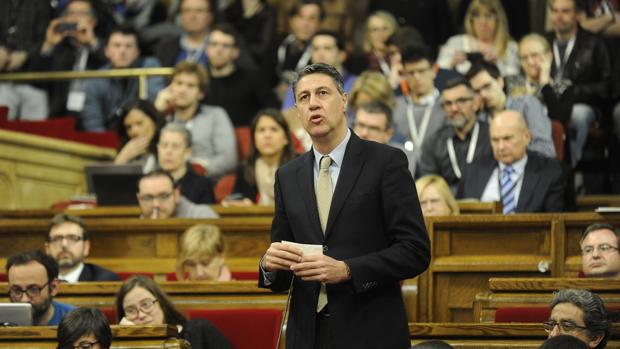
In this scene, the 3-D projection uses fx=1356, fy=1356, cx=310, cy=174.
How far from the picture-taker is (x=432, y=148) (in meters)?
8.34

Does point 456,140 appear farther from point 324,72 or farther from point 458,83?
point 324,72

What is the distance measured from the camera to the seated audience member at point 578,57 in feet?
29.5

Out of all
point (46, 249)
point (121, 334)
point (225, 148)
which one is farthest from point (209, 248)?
point (225, 148)

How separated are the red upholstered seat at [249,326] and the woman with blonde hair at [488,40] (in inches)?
149

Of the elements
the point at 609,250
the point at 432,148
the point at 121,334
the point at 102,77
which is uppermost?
the point at 102,77

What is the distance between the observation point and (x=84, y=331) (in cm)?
484

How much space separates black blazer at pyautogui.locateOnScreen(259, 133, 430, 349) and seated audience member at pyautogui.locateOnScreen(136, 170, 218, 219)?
343 cm

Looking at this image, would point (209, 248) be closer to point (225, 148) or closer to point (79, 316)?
point (79, 316)

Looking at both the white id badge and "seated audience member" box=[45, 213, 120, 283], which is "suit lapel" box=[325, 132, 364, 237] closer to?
"seated audience member" box=[45, 213, 120, 283]

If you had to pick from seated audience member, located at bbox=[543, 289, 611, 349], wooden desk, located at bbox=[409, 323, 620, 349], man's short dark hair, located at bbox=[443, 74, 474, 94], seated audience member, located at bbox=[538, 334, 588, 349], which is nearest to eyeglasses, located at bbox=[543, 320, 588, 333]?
seated audience member, located at bbox=[543, 289, 611, 349]

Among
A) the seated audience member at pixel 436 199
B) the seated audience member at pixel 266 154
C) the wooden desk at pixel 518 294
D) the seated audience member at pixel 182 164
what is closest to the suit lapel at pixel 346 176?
the wooden desk at pixel 518 294

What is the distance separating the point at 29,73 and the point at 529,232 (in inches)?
200

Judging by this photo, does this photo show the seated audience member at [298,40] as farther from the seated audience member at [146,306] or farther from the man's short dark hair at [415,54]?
the seated audience member at [146,306]

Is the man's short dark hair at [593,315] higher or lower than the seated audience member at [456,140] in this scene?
lower
